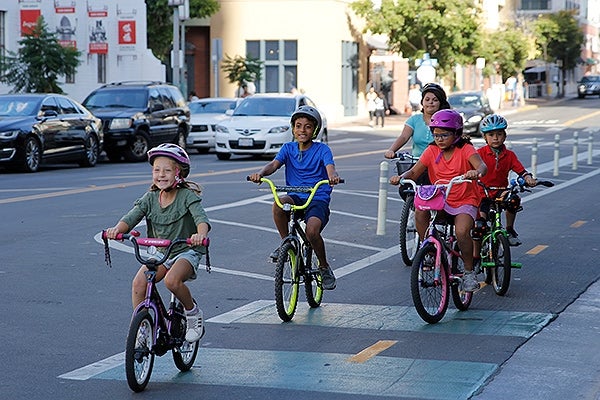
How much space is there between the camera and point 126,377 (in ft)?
23.1

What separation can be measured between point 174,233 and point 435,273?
2488 mm

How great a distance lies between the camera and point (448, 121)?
9383 mm

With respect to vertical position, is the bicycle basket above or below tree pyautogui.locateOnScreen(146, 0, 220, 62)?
below

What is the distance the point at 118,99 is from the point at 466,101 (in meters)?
17.9

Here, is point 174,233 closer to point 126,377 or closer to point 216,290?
point 126,377

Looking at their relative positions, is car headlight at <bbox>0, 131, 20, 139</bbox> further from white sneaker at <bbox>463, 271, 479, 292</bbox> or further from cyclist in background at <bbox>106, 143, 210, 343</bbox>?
cyclist in background at <bbox>106, 143, 210, 343</bbox>

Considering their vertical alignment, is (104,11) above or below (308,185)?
above

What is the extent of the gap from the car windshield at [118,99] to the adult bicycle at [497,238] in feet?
65.6

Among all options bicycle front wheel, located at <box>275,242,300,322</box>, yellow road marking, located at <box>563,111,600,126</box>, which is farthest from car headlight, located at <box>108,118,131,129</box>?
yellow road marking, located at <box>563,111,600,126</box>

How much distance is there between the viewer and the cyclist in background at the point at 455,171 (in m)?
9.40

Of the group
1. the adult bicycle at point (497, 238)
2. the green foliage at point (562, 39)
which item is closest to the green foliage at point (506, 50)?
the green foliage at point (562, 39)

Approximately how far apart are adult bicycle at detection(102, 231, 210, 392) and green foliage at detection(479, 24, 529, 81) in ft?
205

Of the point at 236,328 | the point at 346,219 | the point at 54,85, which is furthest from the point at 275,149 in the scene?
the point at 236,328

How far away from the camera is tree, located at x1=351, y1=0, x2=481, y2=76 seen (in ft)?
196
